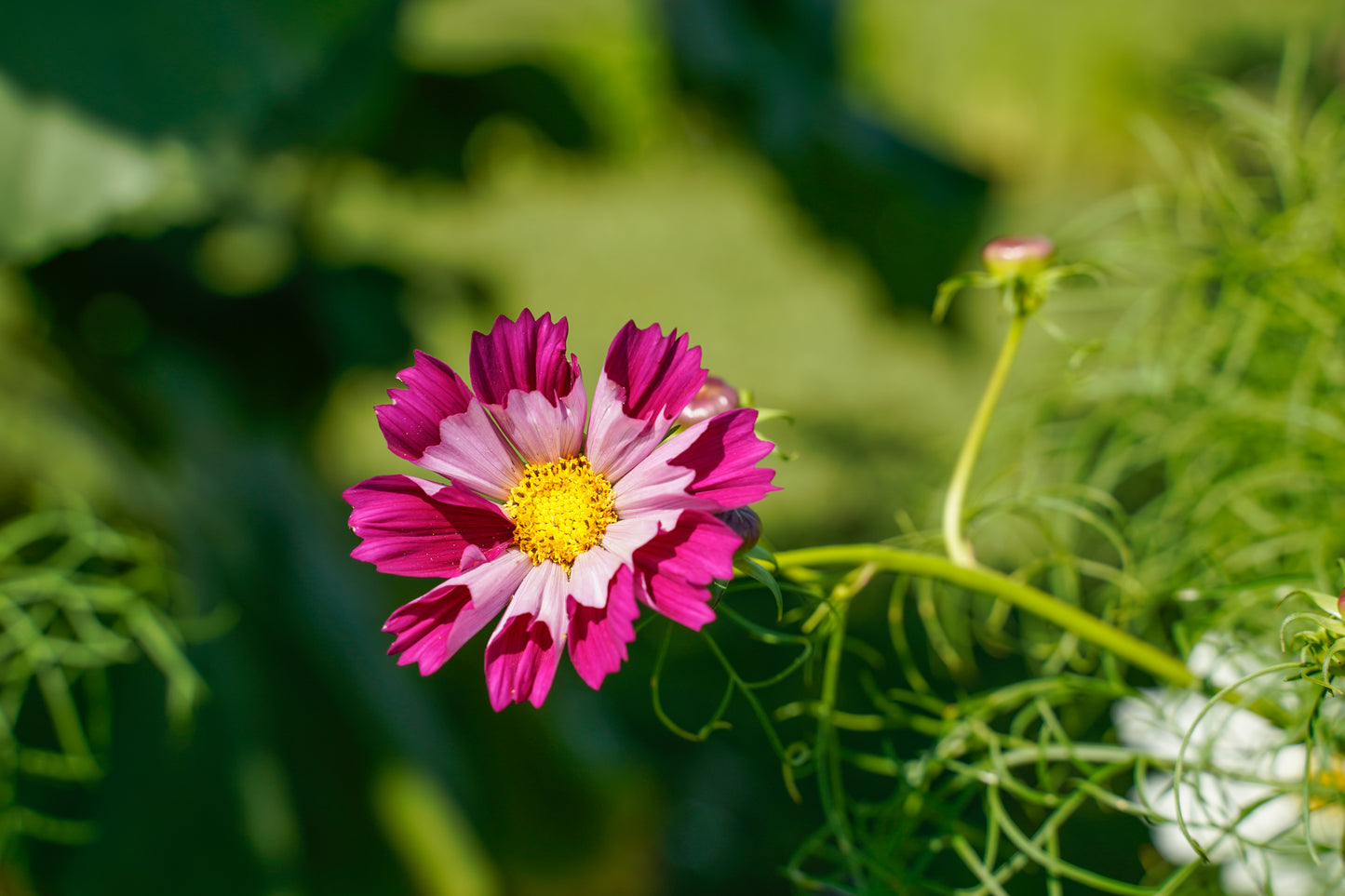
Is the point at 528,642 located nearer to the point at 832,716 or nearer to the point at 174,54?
the point at 832,716

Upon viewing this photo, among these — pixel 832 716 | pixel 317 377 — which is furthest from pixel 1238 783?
pixel 317 377

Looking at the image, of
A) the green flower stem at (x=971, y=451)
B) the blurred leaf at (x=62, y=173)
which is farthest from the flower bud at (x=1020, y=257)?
the blurred leaf at (x=62, y=173)

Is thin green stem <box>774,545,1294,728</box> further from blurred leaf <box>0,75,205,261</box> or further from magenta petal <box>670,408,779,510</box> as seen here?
blurred leaf <box>0,75,205,261</box>

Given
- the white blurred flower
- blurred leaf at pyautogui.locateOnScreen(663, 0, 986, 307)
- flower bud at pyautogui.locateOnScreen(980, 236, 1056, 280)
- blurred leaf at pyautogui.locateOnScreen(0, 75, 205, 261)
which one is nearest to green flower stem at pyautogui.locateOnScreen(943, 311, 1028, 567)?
flower bud at pyautogui.locateOnScreen(980, 236, 1056, 280)

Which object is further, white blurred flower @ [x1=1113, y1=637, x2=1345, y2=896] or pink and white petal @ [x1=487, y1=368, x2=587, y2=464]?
white blurred flower @ [x1=1113, y1=637, x2=1345, y2=896]

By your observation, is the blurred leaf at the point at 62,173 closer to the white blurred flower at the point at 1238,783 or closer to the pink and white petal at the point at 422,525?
the pink and white petal at the point at 422,525

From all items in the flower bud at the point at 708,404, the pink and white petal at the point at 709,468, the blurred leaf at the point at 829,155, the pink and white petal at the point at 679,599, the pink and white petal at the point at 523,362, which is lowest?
the pink and white petal at the point at 679,599

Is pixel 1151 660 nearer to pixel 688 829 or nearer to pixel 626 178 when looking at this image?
pixel 688 829

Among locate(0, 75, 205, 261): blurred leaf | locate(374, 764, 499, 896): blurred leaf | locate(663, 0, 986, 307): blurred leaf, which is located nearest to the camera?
locate(0, 75, 205, 261): blurred leaf
